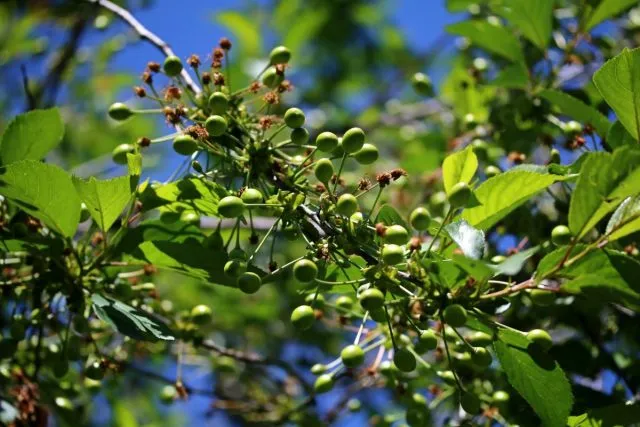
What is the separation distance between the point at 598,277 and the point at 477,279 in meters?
0.24

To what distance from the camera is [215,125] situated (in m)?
1.76

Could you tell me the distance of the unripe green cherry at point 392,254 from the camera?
5.04 feet

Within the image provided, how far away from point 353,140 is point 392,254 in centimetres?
37

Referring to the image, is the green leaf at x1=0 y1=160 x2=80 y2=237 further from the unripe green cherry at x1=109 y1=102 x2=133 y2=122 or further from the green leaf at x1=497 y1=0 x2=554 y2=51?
the green leaf at x1=497 y1=0 x2=554 y2=51

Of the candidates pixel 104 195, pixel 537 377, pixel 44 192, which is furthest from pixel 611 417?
pixel 44 192

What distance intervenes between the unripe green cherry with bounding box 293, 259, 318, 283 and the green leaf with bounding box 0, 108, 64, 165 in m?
0.92

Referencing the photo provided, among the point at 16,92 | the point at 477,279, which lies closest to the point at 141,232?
the point at 477,279


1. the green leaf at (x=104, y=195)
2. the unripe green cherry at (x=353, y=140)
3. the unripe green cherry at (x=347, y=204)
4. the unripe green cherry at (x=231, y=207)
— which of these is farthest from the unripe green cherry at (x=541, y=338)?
the green leaf at (x=104, y=195)

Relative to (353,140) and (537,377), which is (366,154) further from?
(537,377)

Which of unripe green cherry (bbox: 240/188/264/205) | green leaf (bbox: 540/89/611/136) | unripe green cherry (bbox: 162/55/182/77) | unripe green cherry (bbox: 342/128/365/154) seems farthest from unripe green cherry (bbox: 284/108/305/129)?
green leaf (bbox: 540/89/611/136)

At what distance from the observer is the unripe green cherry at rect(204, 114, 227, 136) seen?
69.0 inches

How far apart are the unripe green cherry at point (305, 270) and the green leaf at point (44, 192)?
0.65 metres

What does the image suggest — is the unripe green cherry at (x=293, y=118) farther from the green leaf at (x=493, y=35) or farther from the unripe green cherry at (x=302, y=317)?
the green leaf at (x=493, y=35)

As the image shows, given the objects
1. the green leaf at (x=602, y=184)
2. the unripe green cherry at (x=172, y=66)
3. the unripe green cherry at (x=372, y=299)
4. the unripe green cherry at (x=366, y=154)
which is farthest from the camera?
the unripe green cherry at (x=172, y=66)
